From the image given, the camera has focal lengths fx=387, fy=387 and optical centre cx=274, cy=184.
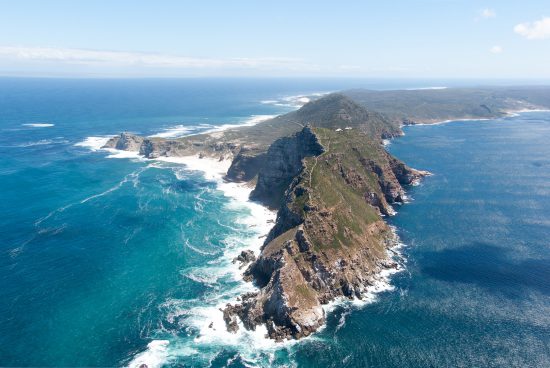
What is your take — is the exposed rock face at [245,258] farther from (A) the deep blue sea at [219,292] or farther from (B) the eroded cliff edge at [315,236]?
(A) the deep blue sea at [219,292]

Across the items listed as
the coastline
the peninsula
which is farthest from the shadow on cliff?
the peninsula

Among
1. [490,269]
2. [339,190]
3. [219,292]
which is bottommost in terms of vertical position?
[219,292]

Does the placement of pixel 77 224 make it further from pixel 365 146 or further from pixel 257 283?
pixel 365 146

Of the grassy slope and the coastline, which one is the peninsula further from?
the coastline

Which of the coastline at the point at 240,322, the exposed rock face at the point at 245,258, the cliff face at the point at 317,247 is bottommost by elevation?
the coastline at the point at 240,322

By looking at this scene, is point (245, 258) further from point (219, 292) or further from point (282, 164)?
point (282, 164)

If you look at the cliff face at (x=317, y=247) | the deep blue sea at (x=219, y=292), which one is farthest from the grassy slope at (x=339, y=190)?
the deep blue sea at (x=219, y=292)

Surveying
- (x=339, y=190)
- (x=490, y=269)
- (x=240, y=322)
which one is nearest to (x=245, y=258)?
(x=240, y=322)
